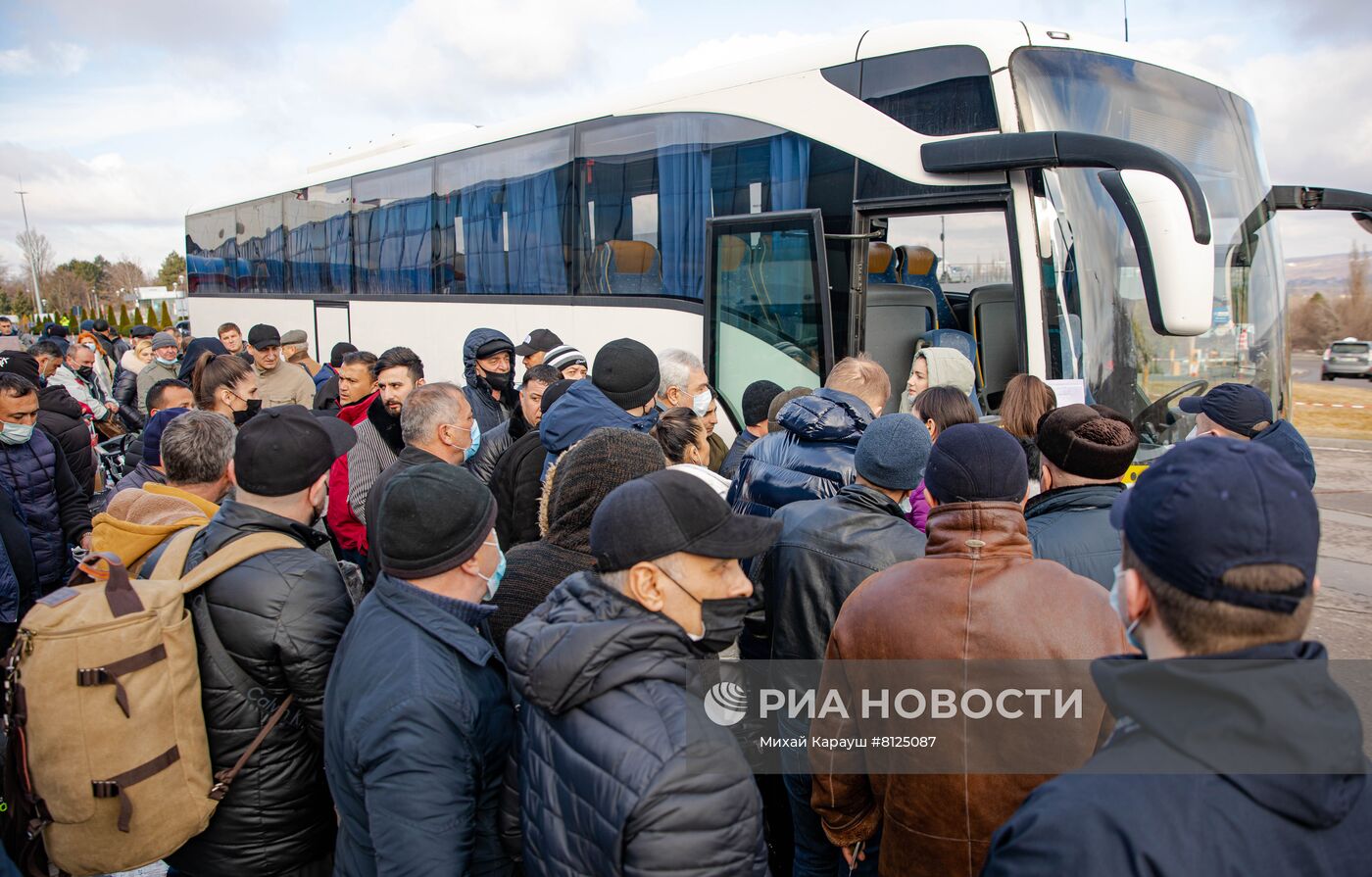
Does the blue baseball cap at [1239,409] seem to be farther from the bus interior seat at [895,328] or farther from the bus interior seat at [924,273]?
the bus interior seat at [924,273]

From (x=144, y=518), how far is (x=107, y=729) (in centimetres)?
102

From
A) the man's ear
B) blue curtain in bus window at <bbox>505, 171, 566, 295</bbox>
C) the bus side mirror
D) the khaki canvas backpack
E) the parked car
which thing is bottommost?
the parked car

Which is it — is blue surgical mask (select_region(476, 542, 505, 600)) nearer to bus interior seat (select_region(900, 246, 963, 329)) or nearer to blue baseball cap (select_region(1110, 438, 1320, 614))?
blue baseball cap (select_region(1110, 438, 1320, 614))

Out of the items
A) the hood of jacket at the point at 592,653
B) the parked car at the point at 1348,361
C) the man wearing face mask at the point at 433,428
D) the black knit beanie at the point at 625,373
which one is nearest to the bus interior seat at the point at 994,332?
the black knit beanie at the point at 625,373

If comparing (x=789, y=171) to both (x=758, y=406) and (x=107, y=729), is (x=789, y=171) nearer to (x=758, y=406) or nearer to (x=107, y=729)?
(x=758, y=406)

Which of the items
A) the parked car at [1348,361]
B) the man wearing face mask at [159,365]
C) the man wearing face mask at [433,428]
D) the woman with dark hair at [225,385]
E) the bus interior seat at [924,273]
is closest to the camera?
the man wearing face mask at [433,428]

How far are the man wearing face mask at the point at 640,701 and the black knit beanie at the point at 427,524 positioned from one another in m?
0.34

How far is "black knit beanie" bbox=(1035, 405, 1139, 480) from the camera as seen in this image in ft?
10.0

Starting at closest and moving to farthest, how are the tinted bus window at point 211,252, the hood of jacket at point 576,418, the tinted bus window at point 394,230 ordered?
1. the hood of jacket at point 576,418
2. the tinted bus window at point 394,230
3. the tinted bus window at point 211,252

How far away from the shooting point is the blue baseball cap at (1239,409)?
174 inches

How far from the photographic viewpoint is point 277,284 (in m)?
15.1

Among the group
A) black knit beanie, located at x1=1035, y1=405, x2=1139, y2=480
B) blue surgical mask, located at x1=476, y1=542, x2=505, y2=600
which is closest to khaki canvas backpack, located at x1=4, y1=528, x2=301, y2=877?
blue surgical mask, located at x1=476, y1=542, x2=505, y2=600

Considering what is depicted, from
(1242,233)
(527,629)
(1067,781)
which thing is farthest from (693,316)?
(1067,781)

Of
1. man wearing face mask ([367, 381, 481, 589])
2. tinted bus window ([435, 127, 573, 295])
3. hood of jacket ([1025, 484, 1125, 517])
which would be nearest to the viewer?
hood of jacket ([1025, 484, 1125, 517])
